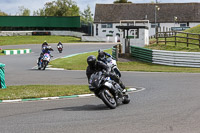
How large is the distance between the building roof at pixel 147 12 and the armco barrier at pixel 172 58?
58917 mm

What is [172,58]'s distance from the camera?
27.8 meters

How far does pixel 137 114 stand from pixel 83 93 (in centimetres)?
445

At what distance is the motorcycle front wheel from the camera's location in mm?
9922

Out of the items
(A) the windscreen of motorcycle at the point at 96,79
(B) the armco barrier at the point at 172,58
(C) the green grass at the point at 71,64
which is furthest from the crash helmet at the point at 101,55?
(B) the armco barrier at the point at 172,58

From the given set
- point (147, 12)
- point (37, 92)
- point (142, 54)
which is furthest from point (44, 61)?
point (147, 12)

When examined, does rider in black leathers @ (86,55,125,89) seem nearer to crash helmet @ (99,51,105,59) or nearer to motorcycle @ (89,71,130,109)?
motorcycle @ (89,71,130,109)

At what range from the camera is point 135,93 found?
44.1 ft

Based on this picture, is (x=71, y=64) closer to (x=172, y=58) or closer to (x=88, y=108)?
(x=172, y=58)

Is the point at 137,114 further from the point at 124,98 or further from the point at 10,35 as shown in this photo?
the point at 10,35

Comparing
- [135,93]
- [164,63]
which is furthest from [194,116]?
[164,63]

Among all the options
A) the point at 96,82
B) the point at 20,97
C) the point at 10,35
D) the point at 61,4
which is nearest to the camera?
the point at 96,82

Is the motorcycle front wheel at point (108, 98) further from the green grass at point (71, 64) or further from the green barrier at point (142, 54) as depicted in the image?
the green barrier at point (142, 54)

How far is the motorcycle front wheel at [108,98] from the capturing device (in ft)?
32.6

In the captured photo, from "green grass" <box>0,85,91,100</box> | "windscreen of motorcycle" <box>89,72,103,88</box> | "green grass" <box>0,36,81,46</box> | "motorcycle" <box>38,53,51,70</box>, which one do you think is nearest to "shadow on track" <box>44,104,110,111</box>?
"windscreen of motorcycle" <box>89,72,103,88</box>
